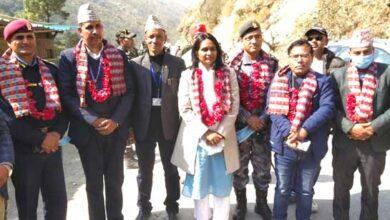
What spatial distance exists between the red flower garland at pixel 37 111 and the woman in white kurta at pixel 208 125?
1211mm

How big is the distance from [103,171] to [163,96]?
100 centimetres

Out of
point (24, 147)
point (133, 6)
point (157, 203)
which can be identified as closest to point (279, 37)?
point (157, 203)

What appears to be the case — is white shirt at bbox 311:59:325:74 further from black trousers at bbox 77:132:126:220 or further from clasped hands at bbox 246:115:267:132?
black trousers at bbox 77:132:126:220

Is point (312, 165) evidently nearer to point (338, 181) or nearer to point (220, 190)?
point (338, 181)

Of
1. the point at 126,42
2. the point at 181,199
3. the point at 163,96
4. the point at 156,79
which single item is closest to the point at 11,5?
the point at 126,42

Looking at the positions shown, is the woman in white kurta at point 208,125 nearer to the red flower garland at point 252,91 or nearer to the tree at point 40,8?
the red flower garland at point 252,91

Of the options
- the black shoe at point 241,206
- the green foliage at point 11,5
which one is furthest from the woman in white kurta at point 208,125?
the green foliage at point 11,5

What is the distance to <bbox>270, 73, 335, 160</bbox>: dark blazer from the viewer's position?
3436 millimetres

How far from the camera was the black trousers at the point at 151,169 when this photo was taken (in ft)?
13.6

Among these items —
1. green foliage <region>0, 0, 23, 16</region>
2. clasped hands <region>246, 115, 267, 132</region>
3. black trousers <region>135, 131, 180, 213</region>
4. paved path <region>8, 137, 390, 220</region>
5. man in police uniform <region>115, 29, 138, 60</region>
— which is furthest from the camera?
green foliage <region>0, 0, 23, 16</region>

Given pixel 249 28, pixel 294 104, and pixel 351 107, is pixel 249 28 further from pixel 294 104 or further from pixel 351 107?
pixel 351 107

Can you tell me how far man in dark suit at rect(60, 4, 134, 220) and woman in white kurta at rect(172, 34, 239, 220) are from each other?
24.9 inches

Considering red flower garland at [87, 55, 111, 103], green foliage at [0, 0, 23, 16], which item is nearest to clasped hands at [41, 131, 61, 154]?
red flower garland at [87, 55, 111, 103]

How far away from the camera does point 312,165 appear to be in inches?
141
